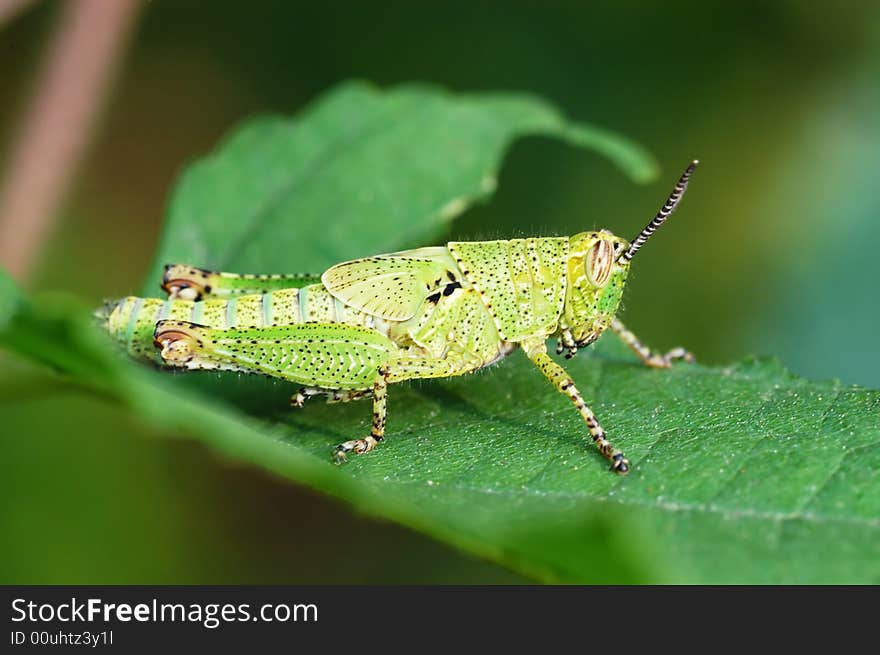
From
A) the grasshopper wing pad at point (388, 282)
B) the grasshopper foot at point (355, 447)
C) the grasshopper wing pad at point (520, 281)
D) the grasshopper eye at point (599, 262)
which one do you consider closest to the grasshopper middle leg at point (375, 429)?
the grasshopper foot at point (355, 447)

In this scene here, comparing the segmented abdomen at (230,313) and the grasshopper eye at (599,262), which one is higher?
the grasshopper eye at (599,262)

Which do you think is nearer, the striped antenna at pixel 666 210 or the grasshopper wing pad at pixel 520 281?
the striped antenna at pixel 666 210

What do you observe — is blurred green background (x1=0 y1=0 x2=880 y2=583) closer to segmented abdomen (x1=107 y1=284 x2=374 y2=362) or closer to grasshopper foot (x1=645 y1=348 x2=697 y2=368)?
segmented abdomen (x1=107 y1=284 x2=374 y2=362)

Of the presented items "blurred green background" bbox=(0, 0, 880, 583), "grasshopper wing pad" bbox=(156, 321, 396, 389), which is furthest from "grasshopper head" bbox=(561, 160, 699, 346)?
"blurred green background" bbox=(0, 0, 880, 583)

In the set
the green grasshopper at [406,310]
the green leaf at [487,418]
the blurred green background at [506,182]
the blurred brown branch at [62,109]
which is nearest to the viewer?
the green leaf at [487,418]

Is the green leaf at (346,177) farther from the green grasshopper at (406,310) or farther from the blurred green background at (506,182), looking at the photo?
the blurred green background at (506,182)

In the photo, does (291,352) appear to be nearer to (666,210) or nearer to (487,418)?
(487,418)
